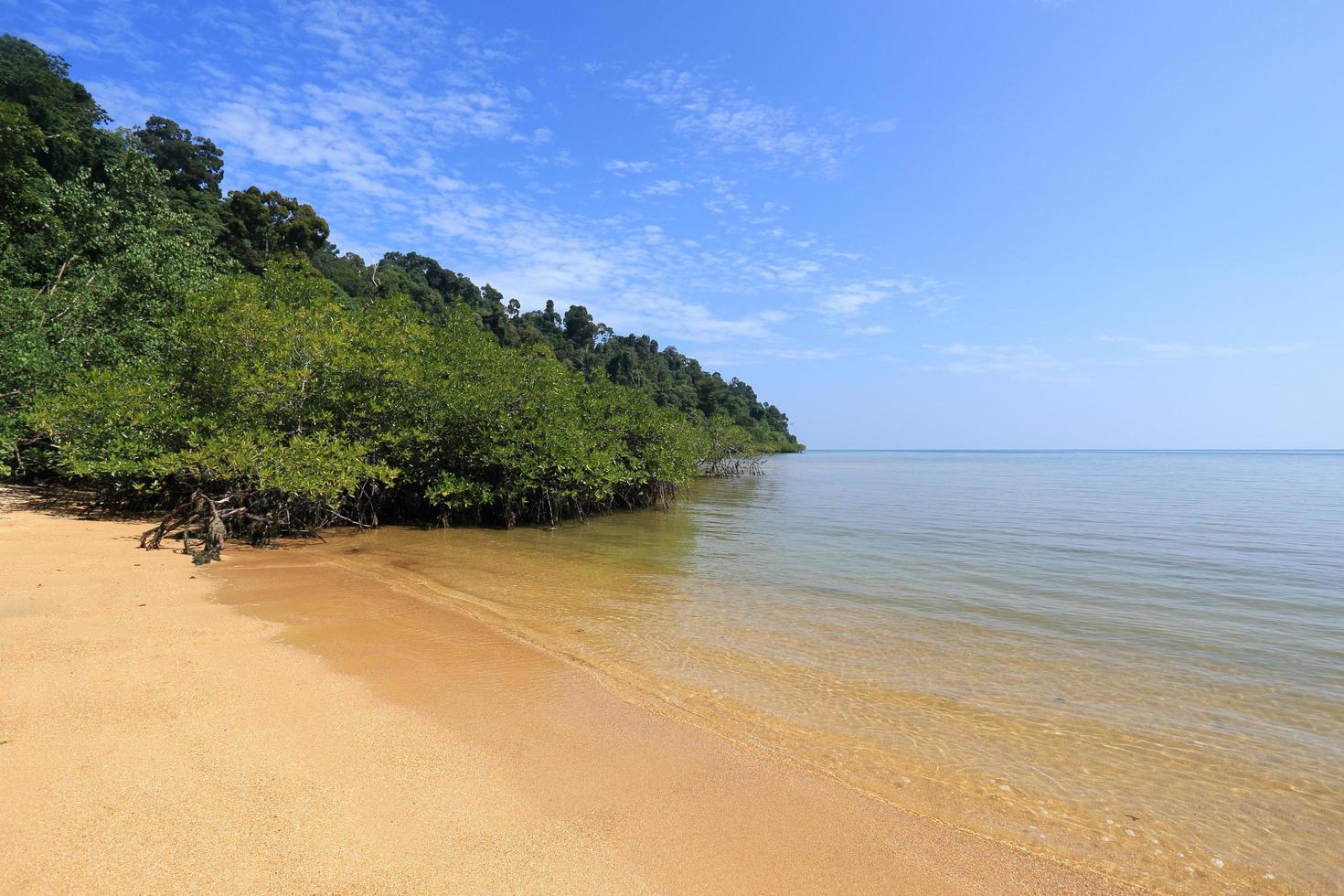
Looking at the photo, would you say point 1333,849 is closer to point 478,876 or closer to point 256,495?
point 478,876

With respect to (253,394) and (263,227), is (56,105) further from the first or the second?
(253,394)

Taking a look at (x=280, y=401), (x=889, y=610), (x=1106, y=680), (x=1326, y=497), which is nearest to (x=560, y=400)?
(x=280, y=401)

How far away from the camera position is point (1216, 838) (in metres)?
3.94

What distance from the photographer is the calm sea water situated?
4.16m

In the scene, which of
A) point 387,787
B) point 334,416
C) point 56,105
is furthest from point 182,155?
point 387,787

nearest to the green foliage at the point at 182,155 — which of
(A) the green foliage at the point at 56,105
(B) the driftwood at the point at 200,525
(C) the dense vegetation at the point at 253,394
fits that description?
(A) the green foliage at the point at 56,105

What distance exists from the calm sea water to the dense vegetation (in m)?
2.18

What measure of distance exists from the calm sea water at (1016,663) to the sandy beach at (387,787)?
671mm

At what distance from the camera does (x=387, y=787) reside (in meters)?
3.74

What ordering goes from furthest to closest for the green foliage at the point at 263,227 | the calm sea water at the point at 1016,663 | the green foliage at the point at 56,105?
the green foliage at the point at 263,227
the green foliage at the point at 56,105
the calm sea water at the point at 1016,663

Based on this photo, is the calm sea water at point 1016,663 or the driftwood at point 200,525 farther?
the driftwood at point 200,525

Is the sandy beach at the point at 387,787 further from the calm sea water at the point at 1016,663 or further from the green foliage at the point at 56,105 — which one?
the green foliage at the point at 56,105

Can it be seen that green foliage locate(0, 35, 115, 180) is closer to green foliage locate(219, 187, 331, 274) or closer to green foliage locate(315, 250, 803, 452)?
green foliage locate(219, 187, 331, 274)

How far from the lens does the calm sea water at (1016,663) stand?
416 cm
